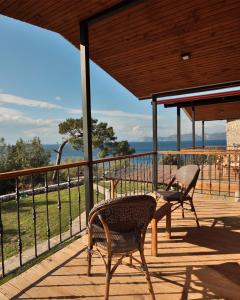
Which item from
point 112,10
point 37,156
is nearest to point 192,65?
point 112,10

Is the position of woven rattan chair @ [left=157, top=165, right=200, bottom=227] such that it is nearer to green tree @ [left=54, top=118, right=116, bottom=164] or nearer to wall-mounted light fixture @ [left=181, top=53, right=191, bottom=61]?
wall-mounted light fixture @ [left=181, top=53, right=191, bottom=61]

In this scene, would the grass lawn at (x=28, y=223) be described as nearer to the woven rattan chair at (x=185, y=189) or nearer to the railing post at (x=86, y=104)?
the railing post at (x=86, y=104)

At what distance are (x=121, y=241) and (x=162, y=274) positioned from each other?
794 mm

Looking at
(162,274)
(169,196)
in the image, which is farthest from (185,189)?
(162,274)

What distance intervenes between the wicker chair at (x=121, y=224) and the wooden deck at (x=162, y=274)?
32 cm

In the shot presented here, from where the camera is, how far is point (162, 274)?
243cm

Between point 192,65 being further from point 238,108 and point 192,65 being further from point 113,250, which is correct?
point 238,108

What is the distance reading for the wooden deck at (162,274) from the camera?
2.15m

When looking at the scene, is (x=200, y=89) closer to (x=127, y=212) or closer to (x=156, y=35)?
(x=156, y=35)

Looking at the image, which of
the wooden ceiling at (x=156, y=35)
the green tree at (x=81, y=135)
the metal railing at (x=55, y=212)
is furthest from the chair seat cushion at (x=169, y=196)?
the green tree at (x=81, y=135)

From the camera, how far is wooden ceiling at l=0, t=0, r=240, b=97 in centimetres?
311

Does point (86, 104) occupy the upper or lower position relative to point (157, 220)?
upper

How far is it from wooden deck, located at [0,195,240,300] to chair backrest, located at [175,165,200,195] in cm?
66

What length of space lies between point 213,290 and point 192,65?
13.6ft
